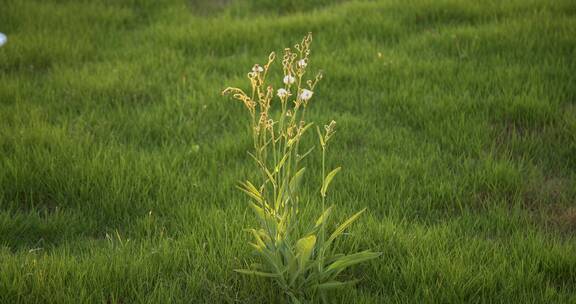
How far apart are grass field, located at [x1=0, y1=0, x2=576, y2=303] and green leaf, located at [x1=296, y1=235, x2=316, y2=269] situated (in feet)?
0.76

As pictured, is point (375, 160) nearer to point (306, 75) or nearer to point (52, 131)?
point (306, 75)

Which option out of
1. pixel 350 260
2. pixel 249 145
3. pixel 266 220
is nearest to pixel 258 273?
pixel 266 220

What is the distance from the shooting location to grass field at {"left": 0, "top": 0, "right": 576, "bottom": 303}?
275cm

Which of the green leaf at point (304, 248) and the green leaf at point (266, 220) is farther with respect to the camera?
the green leaf at point (266, 220)

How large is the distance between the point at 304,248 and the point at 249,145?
1.61 metres

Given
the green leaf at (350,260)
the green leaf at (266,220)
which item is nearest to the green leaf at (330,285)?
the green leaf at (350,260)

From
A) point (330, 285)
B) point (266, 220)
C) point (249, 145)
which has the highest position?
point (266, 220)

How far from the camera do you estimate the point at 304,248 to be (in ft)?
8.13

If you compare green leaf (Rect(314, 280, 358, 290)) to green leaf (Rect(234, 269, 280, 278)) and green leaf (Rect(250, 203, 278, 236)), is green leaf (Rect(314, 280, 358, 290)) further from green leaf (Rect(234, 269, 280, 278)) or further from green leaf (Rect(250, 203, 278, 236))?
green leaf (Rect(250, 203, 278, 236))

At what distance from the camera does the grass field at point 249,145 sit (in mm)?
2752

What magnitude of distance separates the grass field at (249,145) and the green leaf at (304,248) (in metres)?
0.23

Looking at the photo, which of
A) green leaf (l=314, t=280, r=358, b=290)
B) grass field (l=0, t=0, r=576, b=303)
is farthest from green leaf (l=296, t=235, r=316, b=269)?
grass field (l=0, t=0, r=576, b=303)

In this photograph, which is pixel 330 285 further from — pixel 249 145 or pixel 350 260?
pixel 249 145

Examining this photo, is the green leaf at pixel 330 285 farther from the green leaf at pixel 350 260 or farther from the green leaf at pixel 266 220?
the green leaf at pixel 266 220
